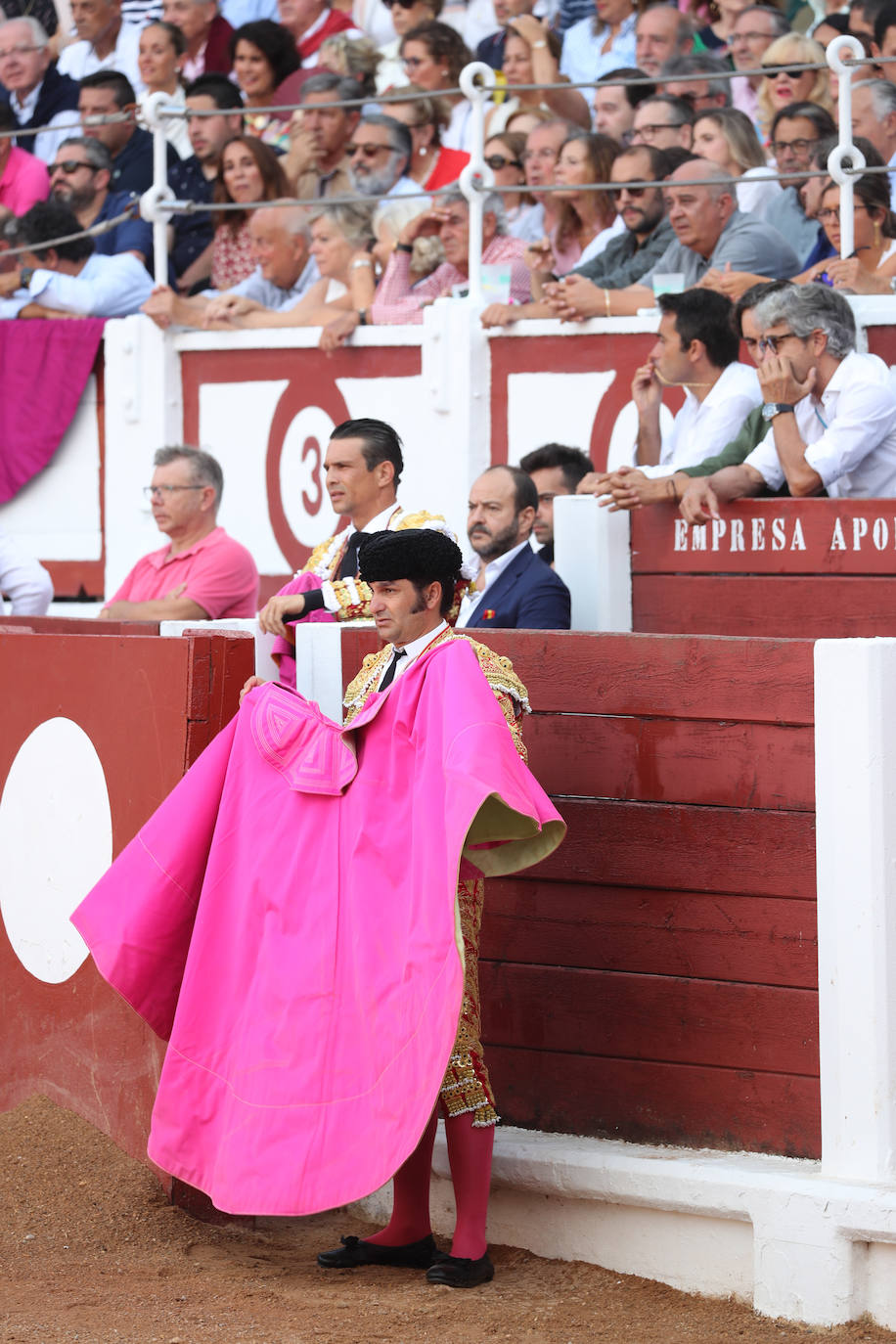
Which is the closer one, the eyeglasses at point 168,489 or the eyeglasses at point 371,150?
the eyeglasses at point 168,489

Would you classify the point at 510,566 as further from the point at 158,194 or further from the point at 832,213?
the point at 158,194

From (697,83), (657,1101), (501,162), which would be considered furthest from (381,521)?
(697,83)

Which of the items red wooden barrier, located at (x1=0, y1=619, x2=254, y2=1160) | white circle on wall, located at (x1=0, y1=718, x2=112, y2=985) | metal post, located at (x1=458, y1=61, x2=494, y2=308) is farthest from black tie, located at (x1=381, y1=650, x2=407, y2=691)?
metal post, located at (x1=458, y1=61, x2=494, y2=308)

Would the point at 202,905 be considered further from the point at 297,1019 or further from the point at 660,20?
the point at 660,20

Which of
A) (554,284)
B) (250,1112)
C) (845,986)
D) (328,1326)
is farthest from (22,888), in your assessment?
(554,284)

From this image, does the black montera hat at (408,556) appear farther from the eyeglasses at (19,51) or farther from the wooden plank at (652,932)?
the eyeglasses at (19,51)

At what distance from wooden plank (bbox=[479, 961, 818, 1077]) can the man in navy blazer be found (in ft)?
2.85

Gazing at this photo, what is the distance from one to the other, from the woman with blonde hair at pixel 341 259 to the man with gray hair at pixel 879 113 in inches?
80.0

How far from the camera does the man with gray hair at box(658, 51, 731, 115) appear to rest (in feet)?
22.7

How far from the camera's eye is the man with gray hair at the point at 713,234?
5926 mm

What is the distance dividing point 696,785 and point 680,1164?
67 centimetres

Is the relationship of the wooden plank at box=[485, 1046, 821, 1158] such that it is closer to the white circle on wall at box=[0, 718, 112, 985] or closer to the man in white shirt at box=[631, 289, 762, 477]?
the white circle on wall at box=[0, 718, 112, 985]

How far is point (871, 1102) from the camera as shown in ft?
10.3

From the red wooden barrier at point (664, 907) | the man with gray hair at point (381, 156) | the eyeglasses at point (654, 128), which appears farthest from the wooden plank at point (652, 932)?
the man with gray hair at point (381, 156)
